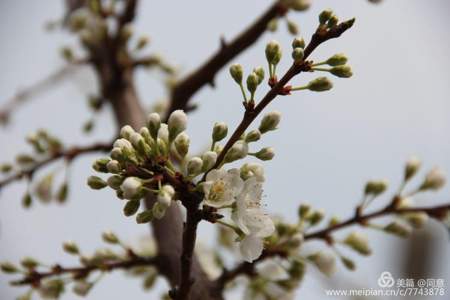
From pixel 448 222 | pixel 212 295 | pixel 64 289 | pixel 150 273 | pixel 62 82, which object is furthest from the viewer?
pixel 62 82

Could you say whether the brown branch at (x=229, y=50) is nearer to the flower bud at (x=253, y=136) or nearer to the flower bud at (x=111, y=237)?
the flower bud at (x=111, y=237)

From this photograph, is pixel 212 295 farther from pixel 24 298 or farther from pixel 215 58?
pixel 215 58

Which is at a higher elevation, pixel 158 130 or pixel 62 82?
pixel 62 82

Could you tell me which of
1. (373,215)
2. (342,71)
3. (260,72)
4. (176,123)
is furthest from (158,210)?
(373,215)

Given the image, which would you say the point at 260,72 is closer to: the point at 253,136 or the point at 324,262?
the point at 253,136

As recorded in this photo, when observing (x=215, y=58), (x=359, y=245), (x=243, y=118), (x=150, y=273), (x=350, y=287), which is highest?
(x=215, y=58)

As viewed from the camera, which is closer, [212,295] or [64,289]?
[212,295]

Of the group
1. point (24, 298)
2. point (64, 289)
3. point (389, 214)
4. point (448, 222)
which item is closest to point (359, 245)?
point (389, 214)

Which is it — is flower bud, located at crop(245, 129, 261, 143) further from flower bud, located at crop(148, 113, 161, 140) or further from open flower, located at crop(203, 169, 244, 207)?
flower bud, located at crop(148, 113, 161, 140)
